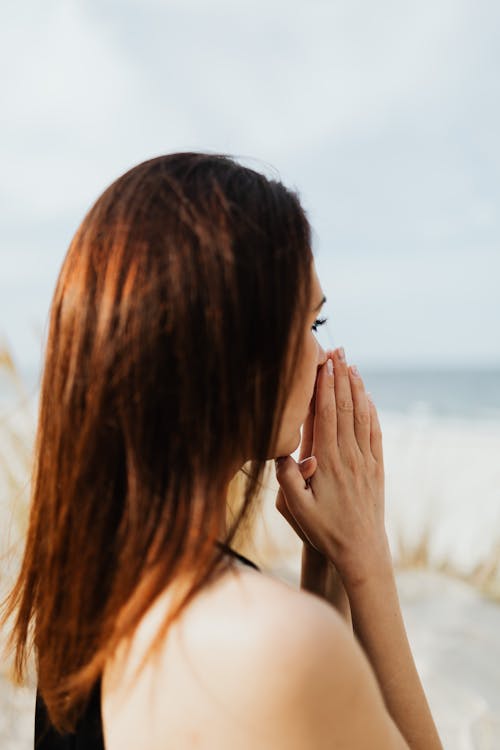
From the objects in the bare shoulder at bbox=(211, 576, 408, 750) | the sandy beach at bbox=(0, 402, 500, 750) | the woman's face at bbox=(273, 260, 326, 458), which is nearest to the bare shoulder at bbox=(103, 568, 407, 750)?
the bare shoulder at bbox=(211, 576, 408, 750)

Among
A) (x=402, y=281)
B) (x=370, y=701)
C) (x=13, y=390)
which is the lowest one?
(x=370, y=701)

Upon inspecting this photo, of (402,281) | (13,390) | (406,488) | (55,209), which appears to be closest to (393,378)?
(402,281)

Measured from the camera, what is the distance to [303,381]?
146cm

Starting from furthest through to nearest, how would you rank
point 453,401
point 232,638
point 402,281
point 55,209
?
point 55,209
point 402,281
point 453,401
point 232,638

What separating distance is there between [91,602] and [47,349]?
1.40 ft

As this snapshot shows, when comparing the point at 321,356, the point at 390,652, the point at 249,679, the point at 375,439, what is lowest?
the point at 390,652

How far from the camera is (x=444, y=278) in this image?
4862 cm

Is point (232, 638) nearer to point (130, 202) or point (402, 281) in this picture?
point (130, 202)

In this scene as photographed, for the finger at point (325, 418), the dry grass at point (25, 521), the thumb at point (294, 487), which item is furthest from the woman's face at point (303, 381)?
the dry grass at point (25, 521)

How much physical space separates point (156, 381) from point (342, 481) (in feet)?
2.64

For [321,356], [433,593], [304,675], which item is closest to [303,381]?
[321,356]

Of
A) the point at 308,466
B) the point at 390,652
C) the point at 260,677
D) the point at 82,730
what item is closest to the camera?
the point at 260,677

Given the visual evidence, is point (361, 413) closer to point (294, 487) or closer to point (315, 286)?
point (294, 487)

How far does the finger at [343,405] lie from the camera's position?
1899 mm
